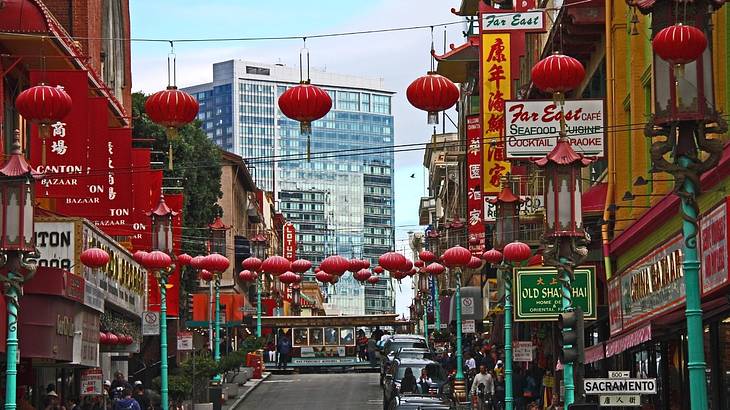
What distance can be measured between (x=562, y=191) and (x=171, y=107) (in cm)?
738

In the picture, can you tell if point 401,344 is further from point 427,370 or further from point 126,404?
point 126,404

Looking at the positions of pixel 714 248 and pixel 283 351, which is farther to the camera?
pixel 283 351

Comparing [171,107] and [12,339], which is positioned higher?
[171,107]

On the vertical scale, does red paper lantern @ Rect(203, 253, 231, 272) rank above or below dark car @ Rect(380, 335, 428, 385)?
above

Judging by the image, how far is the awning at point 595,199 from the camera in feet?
→ 115

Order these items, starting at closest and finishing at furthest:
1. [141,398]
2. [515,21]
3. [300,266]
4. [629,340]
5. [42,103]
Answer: [42,103] → [629,340] → [141,398] → [515,21] → [300,266]

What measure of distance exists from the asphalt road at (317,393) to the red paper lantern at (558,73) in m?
27.7

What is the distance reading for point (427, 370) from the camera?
4378cm

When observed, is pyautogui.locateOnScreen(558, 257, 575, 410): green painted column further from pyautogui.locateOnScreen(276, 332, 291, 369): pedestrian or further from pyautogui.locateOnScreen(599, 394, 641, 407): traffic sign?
pyautogui.locateOnScreen(276, 332, 291, 369): pedestrian

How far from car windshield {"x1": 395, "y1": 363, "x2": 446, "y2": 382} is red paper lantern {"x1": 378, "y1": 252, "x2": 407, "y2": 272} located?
281 inches

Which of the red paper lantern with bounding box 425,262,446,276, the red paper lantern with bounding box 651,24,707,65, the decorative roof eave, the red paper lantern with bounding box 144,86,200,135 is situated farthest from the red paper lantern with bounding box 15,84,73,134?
the red paper lantern with bounding box 425,262,446,276

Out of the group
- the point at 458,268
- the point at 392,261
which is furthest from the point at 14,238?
the point at 458,268

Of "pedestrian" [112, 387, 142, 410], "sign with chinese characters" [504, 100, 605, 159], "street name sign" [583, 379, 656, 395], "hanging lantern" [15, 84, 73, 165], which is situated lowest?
"pedestrian" [112, 387, 142, 410]

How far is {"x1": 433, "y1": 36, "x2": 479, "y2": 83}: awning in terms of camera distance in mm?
80688
